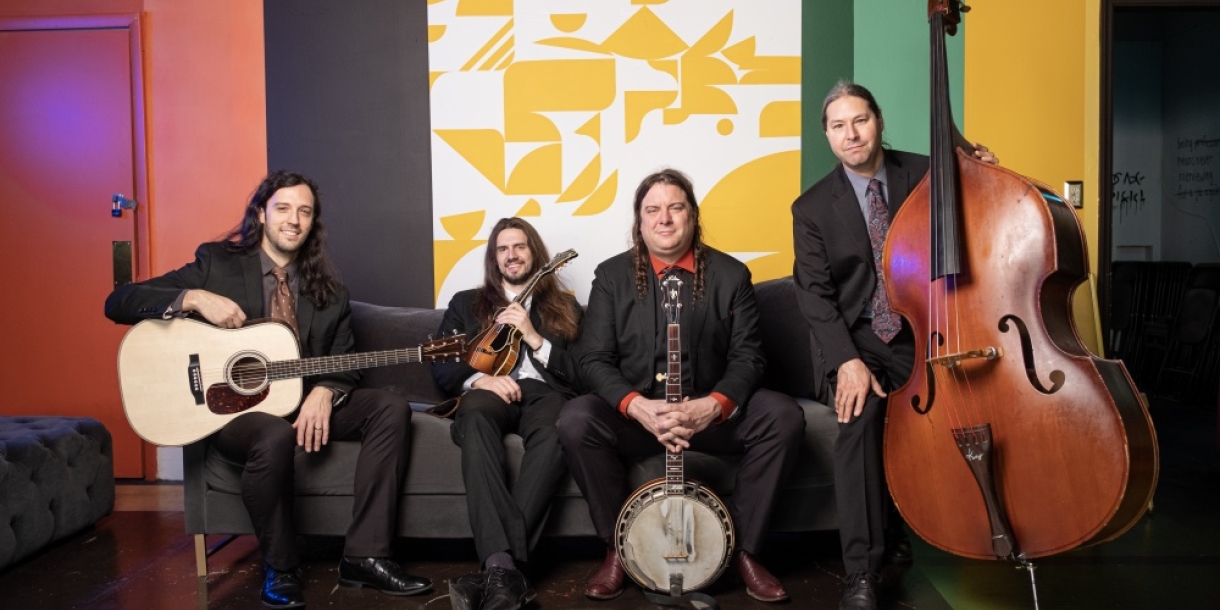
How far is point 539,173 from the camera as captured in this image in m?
3.93

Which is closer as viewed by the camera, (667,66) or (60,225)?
(667,66)

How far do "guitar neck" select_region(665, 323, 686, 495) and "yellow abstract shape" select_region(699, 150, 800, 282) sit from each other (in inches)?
58.2

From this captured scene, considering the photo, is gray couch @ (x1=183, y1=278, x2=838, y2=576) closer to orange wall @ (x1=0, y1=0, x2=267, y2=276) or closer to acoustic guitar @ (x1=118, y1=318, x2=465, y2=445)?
acoustic guitar @ (x1=118, y1=318, x2=465, y2=445)

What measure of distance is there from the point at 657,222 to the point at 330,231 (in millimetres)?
1831

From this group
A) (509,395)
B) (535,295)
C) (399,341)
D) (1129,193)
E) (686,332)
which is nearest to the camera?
(686,332)

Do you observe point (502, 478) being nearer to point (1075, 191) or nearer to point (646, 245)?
point (646, 245)

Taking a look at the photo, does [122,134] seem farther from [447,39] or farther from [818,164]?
[818,164]

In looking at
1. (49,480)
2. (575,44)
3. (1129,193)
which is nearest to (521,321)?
(575,44)

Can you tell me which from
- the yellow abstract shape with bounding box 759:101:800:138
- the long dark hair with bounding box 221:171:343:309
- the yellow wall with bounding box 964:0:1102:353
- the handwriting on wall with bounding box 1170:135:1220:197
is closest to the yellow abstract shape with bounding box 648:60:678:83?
the yellow abstract shape with bounding box 759:101:800:138

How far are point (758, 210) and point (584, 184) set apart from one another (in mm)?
795

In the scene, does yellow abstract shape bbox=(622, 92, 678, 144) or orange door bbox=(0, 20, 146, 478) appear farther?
orange door bbox=(0, 20, 146, 478)

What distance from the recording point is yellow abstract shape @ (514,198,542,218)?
155 inches

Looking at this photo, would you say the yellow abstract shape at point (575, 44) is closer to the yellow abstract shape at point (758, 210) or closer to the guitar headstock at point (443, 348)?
the yellow abstract shape at point (758, 210)

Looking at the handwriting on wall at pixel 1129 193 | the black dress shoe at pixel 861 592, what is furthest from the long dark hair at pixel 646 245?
the handwriting on wall at pixel 1129 193
